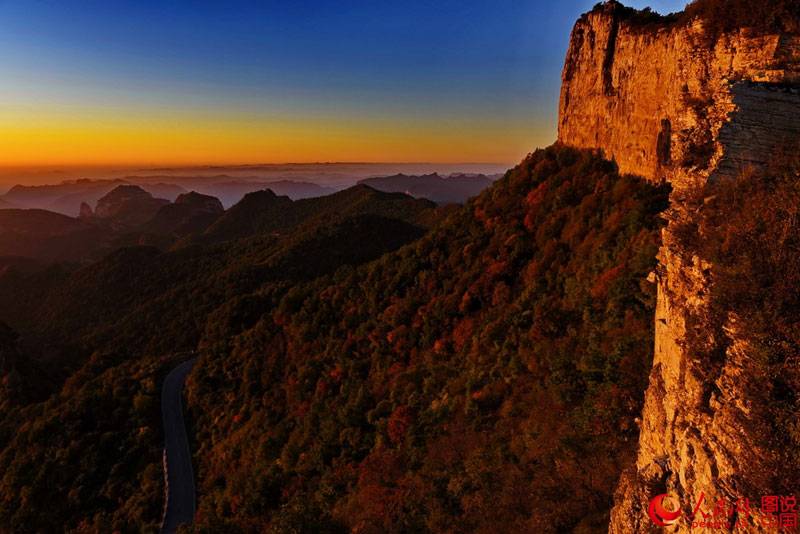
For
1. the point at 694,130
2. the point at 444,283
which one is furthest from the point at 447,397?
the point at 694,130

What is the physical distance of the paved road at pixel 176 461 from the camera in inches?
1123

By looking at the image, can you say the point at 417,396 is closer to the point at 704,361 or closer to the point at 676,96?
the point at 704,361

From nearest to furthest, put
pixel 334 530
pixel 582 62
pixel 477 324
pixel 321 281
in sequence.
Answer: pixel 334 530 < pixel 477 324 < pixel 582 62 < pixel 321 281

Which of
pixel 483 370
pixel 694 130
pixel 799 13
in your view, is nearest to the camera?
pixel 694 130

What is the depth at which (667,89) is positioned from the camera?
1889 cm

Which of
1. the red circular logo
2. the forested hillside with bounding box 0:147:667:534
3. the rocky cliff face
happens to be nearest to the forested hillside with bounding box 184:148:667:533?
the forested hillside with bounding box 0:147:667:534

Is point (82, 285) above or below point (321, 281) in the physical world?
below

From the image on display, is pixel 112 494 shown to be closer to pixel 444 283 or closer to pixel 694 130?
pixel 444 283

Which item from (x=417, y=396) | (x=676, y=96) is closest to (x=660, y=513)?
(x=417, y=396)

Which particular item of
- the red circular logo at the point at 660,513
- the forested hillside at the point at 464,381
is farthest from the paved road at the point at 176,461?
the red circular logo at the point at 660,513

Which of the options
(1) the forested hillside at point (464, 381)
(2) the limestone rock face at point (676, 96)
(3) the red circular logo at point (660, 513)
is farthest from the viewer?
(1) the forested hillside at point (464, 381)

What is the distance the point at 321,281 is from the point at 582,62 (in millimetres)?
36484

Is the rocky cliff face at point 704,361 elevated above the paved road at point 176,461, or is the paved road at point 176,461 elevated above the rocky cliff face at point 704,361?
the rocky cliff face at point 704,361

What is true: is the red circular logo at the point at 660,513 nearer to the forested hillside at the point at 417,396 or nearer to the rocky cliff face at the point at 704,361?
the rocky cliff face at the point at 704,361
